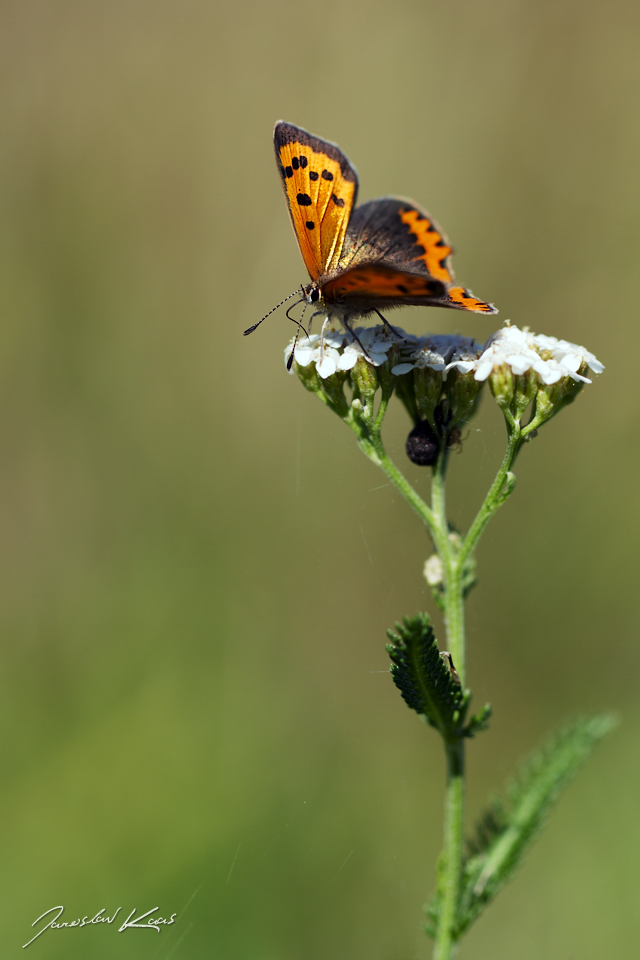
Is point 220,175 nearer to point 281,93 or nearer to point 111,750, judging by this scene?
point 281,93

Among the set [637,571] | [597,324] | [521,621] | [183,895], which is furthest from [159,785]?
[597,324]

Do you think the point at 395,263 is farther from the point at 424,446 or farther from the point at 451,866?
the point at 451,866

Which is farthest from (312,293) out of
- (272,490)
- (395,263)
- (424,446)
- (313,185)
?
(272,490)

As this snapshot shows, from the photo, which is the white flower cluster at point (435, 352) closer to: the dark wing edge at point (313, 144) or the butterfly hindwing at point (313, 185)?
the butterfly hindwing at point (313, 185)

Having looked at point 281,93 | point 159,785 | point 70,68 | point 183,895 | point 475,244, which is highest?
point 70,68

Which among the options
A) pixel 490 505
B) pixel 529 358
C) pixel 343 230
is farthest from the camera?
pixel 343 230

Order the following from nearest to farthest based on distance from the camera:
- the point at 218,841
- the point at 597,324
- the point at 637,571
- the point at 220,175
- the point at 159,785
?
the point at 218,841, the point at 159,785, the point at 637,571, the point at 597,324, the point at 220,175
